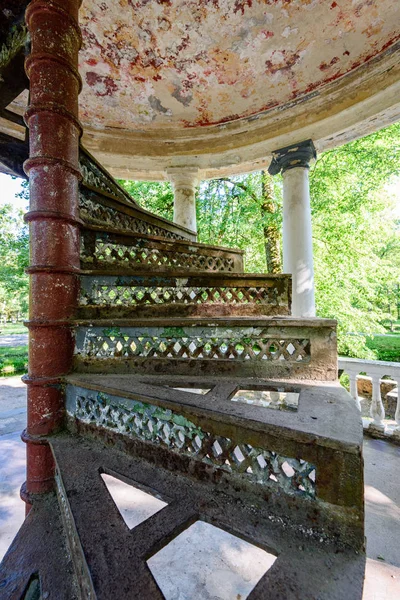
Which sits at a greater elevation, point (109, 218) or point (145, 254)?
point (109, 218)

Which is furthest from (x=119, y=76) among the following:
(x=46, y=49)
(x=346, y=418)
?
(x=346, y=418)

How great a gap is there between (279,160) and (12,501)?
485 centimetres

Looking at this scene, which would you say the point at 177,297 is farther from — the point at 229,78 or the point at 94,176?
the point at 229,78

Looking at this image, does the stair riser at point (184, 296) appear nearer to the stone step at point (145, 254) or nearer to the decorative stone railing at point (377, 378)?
the stone step at point (145, 254)

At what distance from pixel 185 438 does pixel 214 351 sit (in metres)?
0.61

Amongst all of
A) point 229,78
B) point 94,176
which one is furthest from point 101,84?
point 94,176

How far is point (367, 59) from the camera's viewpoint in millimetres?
3242

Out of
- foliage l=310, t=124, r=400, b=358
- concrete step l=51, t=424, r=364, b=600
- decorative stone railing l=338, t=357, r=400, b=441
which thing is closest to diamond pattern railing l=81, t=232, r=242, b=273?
concrete step l=51, t=424, r=364, b=600

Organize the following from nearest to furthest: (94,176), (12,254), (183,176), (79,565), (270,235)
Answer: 1. (79,565)
2. (94,176)
3. (183,176)
4. (270,235)
5. (12,254)

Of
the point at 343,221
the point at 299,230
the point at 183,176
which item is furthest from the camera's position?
the point at 343,221

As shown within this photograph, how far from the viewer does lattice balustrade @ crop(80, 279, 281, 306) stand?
1988mm

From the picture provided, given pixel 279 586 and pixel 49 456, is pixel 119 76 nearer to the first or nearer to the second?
pixel 49 456

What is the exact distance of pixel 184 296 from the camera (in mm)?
2281

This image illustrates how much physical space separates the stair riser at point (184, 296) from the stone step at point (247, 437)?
0.50 metres
